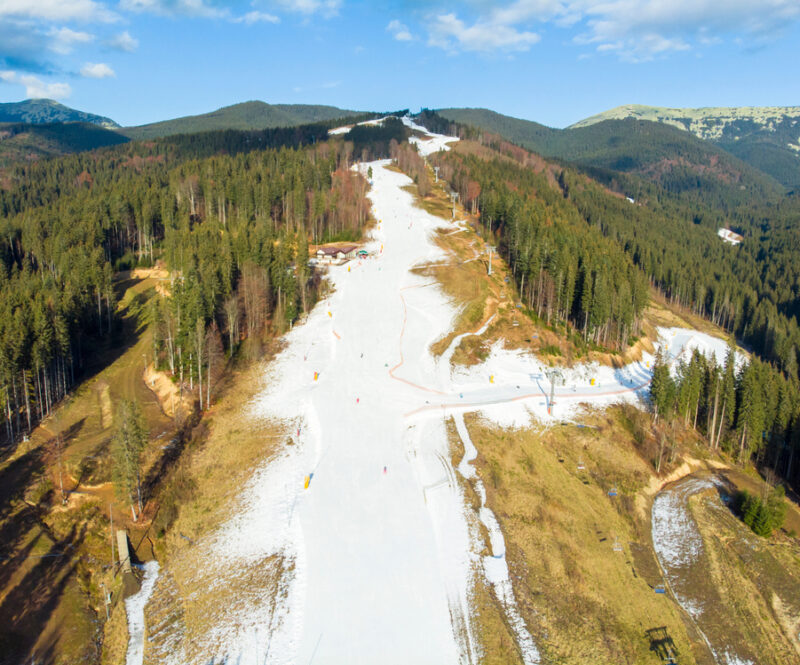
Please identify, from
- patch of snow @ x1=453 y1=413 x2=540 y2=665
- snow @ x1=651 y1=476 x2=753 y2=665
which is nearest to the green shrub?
snow @ x1=651 y1=476 x2=753 y2=665

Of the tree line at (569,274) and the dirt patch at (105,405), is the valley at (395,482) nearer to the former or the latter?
the dirt patch at (105,405)

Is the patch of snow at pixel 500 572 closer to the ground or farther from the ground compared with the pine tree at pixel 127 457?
closer to the ground

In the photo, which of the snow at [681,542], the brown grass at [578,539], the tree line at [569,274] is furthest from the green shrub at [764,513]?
the tree line at [569,274]

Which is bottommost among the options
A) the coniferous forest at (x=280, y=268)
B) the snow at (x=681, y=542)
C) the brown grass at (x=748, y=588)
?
the brown grass at (x=748, y=588)

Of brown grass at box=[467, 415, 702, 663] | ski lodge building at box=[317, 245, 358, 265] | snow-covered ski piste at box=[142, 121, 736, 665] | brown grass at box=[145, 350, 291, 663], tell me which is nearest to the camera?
snow-covered ski piste at box=[142, 121, 736, 665]

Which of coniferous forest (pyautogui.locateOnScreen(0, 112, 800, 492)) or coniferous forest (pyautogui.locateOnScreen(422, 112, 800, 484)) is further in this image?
coniferous forest (pyautogui.locateOnScreen(422, 112, 800, 484))

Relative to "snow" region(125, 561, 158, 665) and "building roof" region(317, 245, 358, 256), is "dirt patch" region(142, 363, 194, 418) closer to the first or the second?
"snow" region(125, 561, 158, 665)

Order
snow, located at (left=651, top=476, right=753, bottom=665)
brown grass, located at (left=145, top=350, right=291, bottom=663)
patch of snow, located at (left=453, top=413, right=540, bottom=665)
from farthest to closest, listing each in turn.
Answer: snow, located at (left=651, top=476, right=753, bottom=665) → brown grass, located at (left=145, top=350, right=291, bottom=663) → patch of snow, located at (left=453, top=413, right=540, bottom=665)
